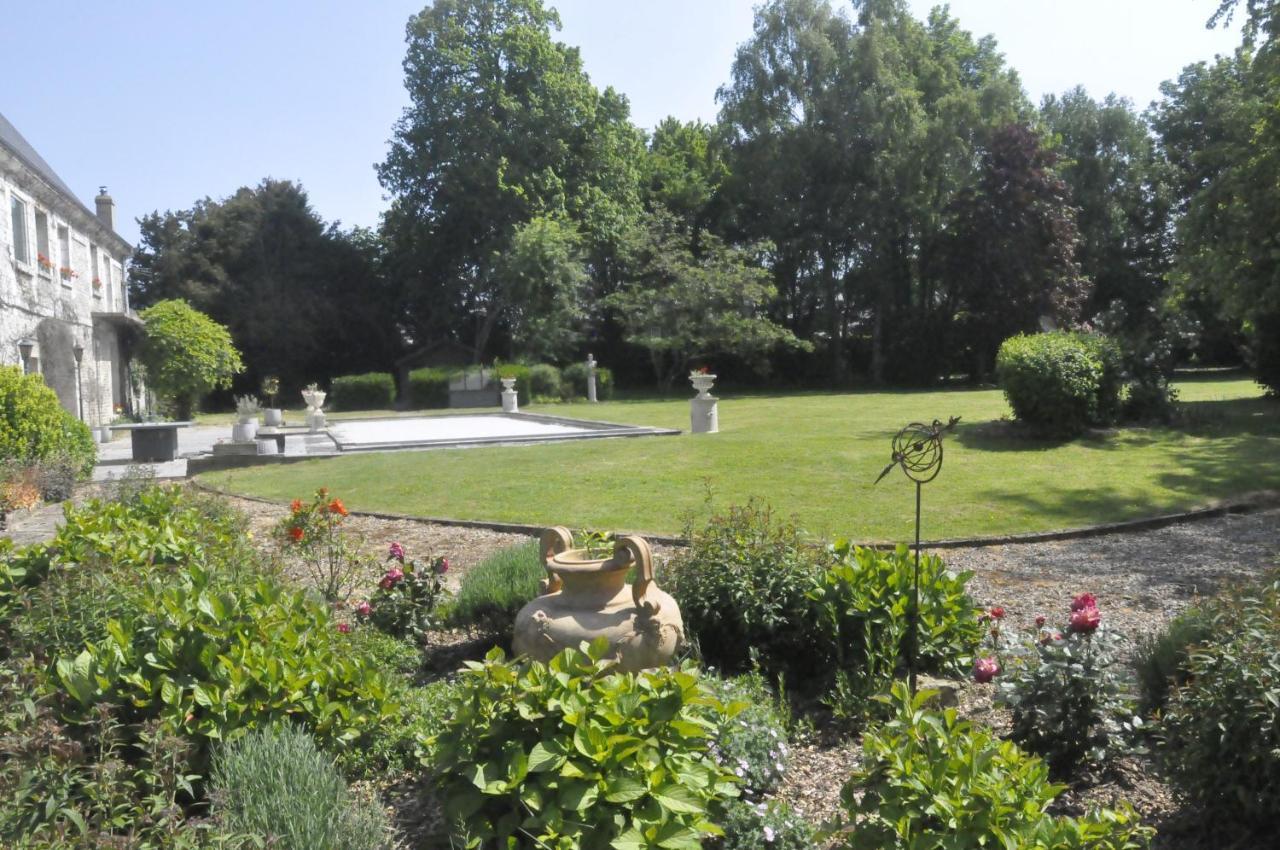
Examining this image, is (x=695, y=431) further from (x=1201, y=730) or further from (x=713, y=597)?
(x=1201, y=730)

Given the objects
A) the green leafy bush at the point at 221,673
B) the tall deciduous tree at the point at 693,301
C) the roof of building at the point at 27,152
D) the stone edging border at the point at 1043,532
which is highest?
the roof of building at the point at 27,152

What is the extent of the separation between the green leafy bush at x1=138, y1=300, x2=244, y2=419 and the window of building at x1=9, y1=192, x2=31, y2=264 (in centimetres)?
712

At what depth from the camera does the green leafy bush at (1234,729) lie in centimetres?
285

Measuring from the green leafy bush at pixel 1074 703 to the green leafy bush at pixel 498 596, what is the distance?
2.48 metres

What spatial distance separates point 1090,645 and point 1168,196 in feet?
135

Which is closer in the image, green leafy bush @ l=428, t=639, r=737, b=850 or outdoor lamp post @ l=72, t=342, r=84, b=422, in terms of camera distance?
green leafy bush @ l=428, t=639, r=737, b=850

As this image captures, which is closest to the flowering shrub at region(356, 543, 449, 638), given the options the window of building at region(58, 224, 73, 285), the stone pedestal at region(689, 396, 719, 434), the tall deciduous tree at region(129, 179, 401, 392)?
the stone pedestal at region(689, 396, 719, 434)

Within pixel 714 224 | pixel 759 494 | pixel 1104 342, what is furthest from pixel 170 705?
pixel 714 224

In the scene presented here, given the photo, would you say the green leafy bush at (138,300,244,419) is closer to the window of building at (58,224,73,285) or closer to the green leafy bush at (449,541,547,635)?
the window of building at (58,224,73,285)

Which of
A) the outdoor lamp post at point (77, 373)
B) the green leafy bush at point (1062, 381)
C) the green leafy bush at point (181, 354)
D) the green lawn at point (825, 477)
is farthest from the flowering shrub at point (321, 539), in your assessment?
the green leafy bush at point (181, 354)

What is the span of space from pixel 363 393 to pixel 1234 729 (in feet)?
113

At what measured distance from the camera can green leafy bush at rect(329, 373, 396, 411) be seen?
3503cm

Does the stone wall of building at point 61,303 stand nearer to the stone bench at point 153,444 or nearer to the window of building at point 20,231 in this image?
the window of building at point 20,231

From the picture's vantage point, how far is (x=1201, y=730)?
298 centimetres
